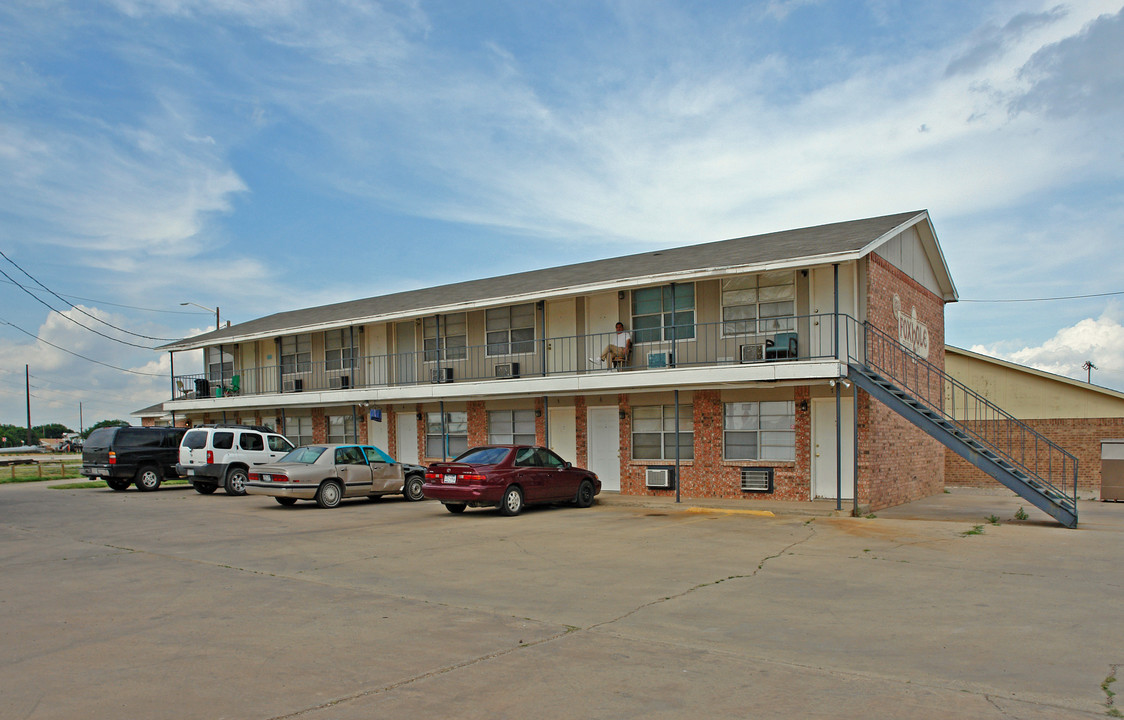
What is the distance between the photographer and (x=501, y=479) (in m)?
15.9

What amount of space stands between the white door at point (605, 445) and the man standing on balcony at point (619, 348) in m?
1.49

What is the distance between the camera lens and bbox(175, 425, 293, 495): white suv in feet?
72.1

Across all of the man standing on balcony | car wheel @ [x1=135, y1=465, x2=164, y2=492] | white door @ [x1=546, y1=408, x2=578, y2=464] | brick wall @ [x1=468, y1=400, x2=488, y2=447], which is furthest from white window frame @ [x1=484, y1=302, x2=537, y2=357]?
car wheel @ [x1=135, y1=465, x2=164, y2=492]

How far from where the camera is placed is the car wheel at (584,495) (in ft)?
58.6

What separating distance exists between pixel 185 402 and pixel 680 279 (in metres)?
22.8

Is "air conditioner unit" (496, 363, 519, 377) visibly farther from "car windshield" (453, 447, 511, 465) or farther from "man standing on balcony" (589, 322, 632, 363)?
"car windshield" (453, 447, 511, 465)

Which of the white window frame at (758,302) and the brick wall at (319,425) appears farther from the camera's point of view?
the brick wall at (319,425)

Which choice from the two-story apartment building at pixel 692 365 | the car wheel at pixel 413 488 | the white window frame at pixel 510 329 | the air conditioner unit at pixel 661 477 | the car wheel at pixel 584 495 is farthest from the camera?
the white window frame at pixel 510 329

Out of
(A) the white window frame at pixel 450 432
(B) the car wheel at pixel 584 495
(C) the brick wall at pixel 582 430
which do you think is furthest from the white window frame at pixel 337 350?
(B) the car wheel at pixel 584 495

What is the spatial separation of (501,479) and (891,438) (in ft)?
30.1

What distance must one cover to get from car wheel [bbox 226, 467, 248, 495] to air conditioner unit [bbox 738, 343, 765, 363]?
45.0ft

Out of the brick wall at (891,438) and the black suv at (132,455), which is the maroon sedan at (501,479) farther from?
the black suv at (132,455)

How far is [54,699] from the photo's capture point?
5.27 m

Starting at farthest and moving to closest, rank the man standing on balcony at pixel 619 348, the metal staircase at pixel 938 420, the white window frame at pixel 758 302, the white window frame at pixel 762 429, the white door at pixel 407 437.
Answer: the white door at pixel 407 437, the man standing on balcony at pixel 619 348, the white window frame at pixel 758 302, the white window frame at pixel 762 429, the metal staircase at pixel 938 420
